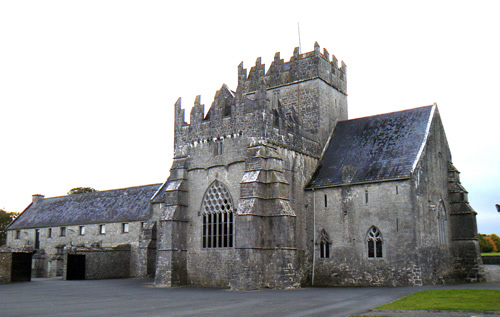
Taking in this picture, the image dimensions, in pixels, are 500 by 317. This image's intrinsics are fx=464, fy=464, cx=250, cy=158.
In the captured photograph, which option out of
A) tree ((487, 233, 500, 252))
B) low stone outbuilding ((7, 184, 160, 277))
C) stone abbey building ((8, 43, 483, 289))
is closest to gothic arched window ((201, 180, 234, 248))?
stone abbey building ((8, 43, 483, 289))

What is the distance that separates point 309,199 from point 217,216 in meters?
6.98

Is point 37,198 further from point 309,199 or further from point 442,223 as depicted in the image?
point 442,223

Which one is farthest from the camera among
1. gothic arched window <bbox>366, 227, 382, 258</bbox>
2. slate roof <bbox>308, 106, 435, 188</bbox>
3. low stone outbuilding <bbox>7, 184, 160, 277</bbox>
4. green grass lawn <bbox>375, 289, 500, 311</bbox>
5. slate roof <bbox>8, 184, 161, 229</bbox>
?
slate roof <bbox>8, 184, 161, 229</bbox>

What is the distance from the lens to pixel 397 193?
30344mm

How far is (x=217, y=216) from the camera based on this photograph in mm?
33312

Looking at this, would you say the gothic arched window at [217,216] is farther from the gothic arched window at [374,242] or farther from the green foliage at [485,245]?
the green foliage at [485,245]

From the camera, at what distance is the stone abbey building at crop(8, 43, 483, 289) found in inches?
1174

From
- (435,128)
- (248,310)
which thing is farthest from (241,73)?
(248,310)

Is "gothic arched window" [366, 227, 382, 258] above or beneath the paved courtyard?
above

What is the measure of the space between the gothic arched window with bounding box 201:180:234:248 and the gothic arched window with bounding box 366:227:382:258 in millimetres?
9401

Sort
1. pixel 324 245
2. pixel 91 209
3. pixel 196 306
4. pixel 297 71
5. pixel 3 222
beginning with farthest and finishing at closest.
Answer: pixel 3 222 < pixel 91 209 < pixel 297 71 < pixel 324 245 < pixel 196 306

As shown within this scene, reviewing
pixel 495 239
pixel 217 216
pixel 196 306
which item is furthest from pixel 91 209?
pixel 495 239

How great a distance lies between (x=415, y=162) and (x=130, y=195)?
34109mm

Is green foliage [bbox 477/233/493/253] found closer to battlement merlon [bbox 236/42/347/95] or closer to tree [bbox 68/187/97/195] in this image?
battlement merlon [bbox 236/42/347/95]
